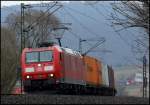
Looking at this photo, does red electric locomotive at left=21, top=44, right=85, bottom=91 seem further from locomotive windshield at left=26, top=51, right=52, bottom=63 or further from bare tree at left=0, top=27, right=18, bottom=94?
bare tree at left=0, top=27, right=18, bottom=94

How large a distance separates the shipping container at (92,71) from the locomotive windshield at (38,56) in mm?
6302

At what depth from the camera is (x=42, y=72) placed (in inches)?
1154

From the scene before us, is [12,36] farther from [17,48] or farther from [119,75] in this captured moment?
[119,75]

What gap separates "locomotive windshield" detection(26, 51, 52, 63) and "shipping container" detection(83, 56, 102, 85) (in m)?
6.30

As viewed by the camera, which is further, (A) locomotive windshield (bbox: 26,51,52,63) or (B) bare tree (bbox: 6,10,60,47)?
(B) bare tree (bbox: 6,10,60,47)

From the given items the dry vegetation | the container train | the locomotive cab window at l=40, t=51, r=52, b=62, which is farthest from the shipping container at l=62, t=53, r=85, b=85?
the dry vegetation

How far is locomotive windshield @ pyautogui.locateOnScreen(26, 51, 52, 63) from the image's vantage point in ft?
96.6

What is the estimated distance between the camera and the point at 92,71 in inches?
1577

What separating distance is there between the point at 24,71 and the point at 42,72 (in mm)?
1131

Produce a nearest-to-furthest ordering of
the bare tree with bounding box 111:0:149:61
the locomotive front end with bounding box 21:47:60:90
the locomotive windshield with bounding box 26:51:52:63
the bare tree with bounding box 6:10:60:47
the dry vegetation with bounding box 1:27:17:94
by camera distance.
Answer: the bare tree with bounding box 111:0:149:61 → the locomotive front end with bounding box 21:47:60:90 → the locomotive windshield with bounding box 26:51:52:63 → the bare tree with bounding box 6:10:60:47 → the dry vegetation with bounding box 1:27:17:94

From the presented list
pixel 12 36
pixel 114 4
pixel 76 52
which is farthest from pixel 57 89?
pixel 12 36

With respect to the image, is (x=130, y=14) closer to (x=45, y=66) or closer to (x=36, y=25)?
(x=45, y=66)

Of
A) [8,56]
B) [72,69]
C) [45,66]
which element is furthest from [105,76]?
[45,66]

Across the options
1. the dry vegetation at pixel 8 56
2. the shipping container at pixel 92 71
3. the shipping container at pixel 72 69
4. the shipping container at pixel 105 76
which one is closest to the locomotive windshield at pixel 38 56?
the shipping container at pixel 72 69
